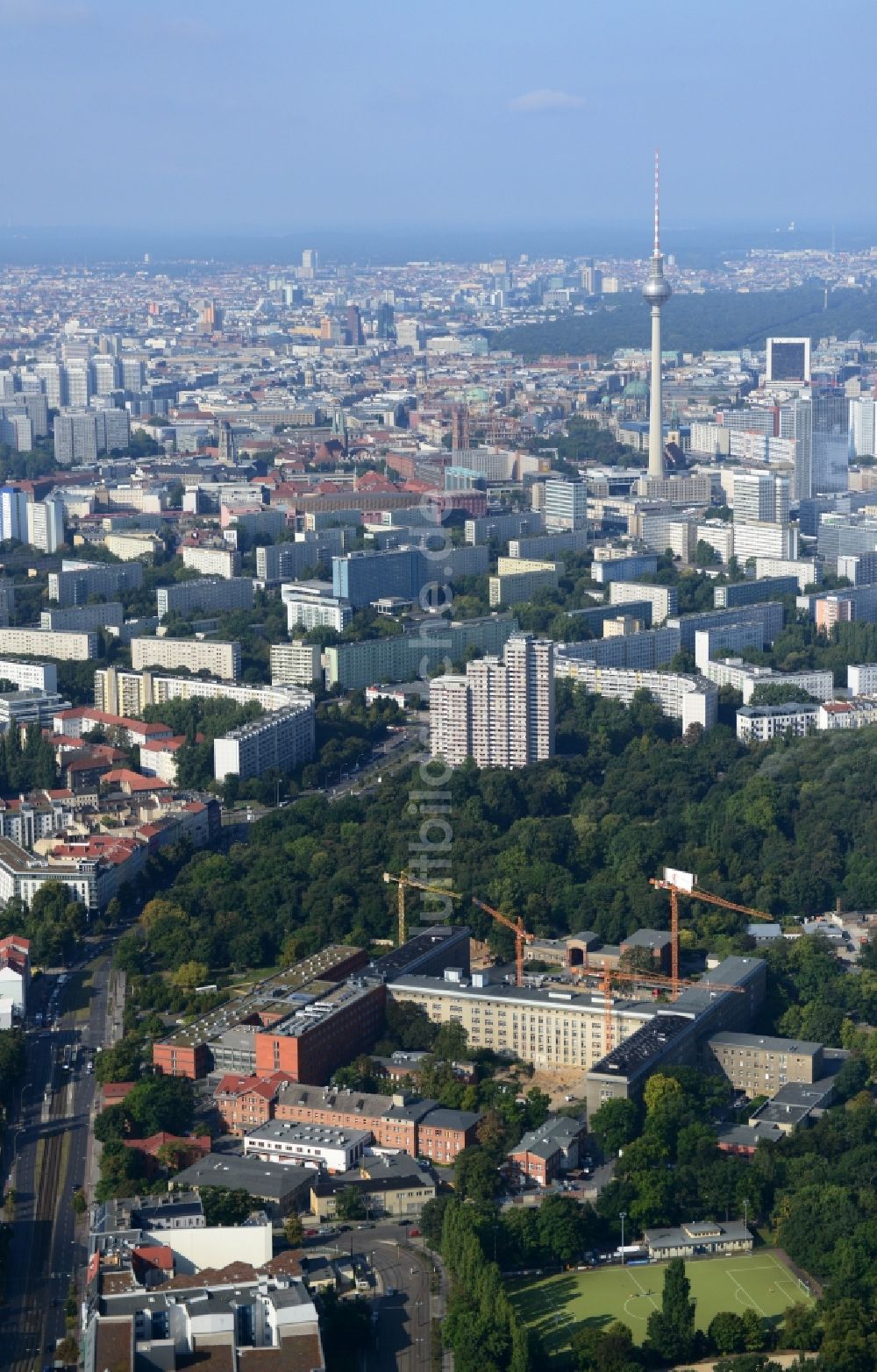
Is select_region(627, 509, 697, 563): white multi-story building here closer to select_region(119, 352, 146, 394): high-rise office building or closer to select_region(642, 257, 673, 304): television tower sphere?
select_region(642, 257, 673, 304): television tower sphere

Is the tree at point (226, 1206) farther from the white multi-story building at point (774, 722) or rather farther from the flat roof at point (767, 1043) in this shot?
the white multi-story building at point (774, 722)

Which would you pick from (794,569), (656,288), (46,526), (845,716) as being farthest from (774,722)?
(656,288)

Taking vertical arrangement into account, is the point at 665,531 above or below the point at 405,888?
above

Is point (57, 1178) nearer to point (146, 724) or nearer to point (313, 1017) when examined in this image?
point (313, 1017)

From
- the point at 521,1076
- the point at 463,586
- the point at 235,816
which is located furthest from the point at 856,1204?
the point at 463,586

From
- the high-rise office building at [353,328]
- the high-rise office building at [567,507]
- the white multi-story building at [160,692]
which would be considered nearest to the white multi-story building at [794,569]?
the high-rise office building at [567,507]

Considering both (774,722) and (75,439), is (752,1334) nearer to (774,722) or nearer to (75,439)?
(774,722)

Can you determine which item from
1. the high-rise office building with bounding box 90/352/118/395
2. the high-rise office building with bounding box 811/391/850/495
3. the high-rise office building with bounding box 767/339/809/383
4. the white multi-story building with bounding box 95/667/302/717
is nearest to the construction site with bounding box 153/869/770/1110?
the white multi-story building with bounding box 95/667/302/717
